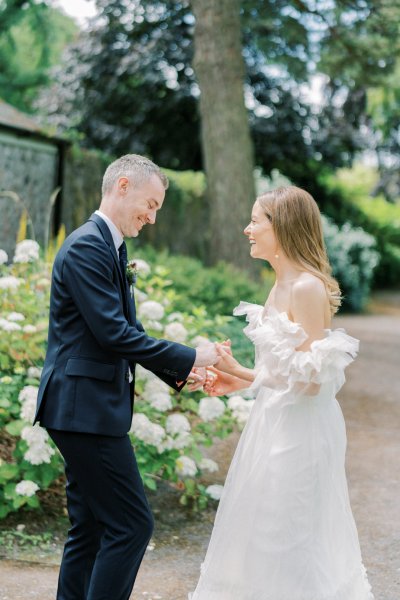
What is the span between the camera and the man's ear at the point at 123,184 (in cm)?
312

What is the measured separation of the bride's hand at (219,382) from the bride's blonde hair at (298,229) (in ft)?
1.88

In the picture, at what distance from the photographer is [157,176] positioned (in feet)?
10.4

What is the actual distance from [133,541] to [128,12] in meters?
16.2

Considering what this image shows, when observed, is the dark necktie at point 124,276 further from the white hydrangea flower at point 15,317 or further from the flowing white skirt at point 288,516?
the white hydrangea flower at point 15,317

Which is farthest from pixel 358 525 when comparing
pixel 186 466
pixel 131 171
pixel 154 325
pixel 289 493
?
pixel 131 171

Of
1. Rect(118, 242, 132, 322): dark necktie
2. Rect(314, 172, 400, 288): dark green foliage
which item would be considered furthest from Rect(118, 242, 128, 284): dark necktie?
Rect(314, 172, 400, 288): dark green foliage

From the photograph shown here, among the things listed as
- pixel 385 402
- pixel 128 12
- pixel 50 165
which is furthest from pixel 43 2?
pixel 385 402

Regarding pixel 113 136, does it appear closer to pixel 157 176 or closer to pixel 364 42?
pixel 364 42

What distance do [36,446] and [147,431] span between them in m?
0.62

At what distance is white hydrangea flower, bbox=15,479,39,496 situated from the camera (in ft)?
14.7

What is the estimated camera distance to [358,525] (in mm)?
5293

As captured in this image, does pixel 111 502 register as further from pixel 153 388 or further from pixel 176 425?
pixel 153 388

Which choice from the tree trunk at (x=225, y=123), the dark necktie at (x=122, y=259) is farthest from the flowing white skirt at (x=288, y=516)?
the tree trunk at (x=225, y=123)

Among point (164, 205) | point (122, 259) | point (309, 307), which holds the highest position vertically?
point (164, 205)
